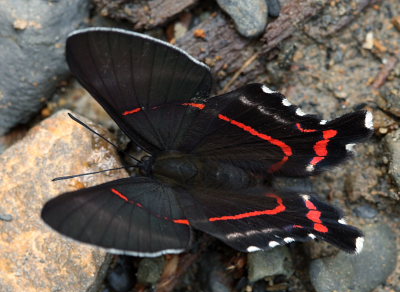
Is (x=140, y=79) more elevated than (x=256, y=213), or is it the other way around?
(x=140, y=79)

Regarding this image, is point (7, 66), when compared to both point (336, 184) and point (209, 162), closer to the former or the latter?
point (209, 162)

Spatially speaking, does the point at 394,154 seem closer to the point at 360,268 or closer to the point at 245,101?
the point at 360,268

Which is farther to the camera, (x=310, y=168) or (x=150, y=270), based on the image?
(x=150, y=270)

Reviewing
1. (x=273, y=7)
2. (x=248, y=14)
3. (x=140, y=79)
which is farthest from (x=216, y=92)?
(x=140, y=79)

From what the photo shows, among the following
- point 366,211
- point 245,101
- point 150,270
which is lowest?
point 150,270

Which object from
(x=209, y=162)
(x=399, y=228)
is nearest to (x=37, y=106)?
(x=209, y=162)

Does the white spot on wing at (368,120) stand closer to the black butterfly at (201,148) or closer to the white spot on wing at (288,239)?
the black butterfly at (201,148)

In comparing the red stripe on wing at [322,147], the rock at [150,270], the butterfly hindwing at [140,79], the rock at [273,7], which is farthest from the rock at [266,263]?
the rock at [273,7]
